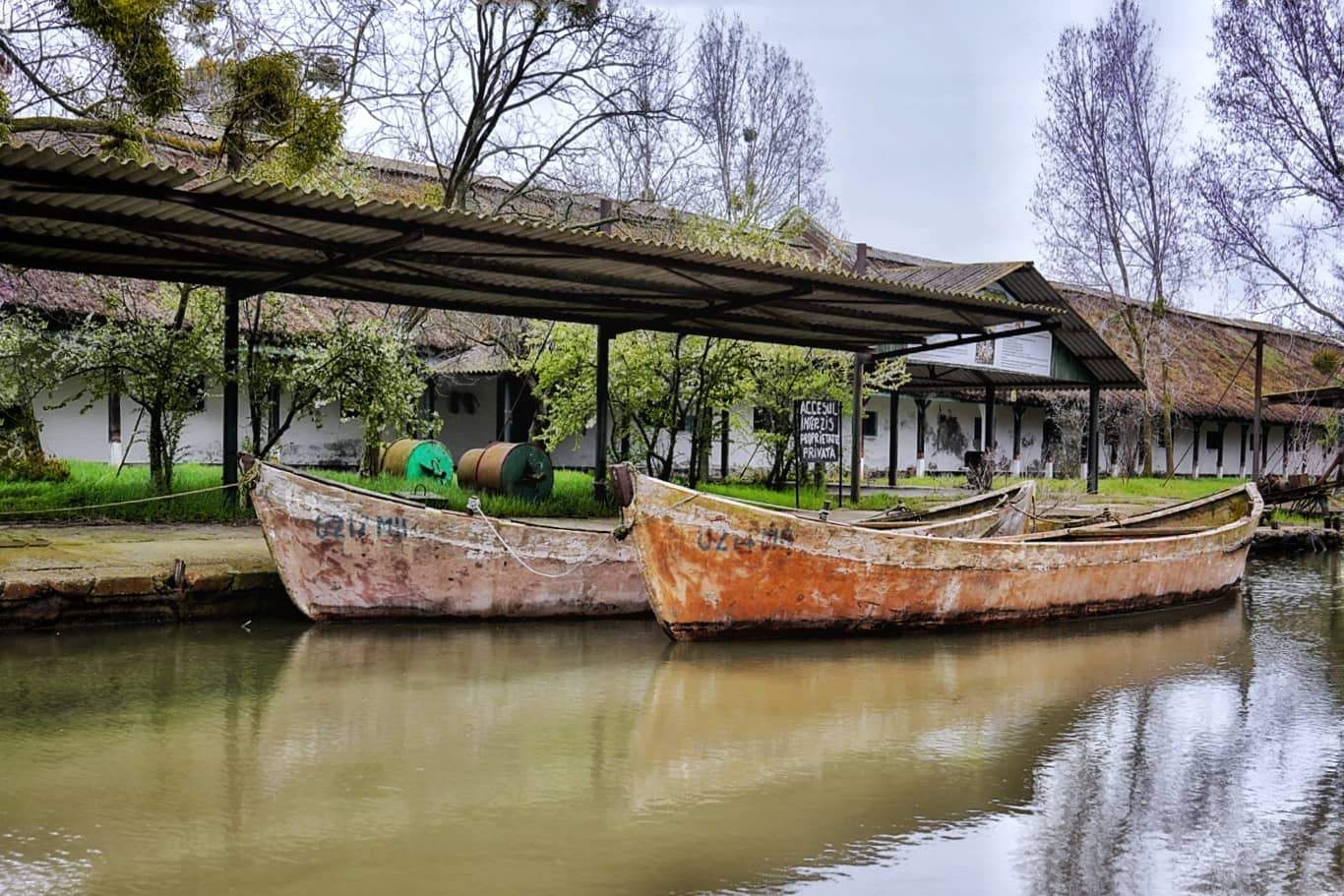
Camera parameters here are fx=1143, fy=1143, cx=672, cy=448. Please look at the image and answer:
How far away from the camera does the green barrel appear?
16.6 metres

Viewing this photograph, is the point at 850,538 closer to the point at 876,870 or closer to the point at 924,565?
the point at 924,565

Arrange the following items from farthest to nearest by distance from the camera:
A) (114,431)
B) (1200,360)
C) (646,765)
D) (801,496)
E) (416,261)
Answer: (1200,360) → (114,431) → (801,496) → (416,261) → (646,765)

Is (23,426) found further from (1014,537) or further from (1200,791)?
(1200,791)

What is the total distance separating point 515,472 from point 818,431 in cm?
395

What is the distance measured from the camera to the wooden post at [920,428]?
28.1 metres

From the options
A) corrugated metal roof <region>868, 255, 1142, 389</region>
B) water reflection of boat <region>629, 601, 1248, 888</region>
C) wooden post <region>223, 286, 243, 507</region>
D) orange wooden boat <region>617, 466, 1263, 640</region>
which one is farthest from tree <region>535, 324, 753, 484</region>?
water reflection of boat <region>629, 601, 1248, 888</region>

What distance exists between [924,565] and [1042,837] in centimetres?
453

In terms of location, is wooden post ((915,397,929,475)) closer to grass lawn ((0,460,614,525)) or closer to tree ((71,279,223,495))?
grass lawn ((0,460,614,525))

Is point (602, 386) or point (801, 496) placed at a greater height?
point (602, 386)

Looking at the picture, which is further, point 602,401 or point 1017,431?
point 1017,431

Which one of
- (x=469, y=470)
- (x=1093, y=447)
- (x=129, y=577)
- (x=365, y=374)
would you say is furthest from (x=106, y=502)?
(x=1093, y=447)

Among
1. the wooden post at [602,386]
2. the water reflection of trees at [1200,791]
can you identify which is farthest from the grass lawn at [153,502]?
the water reflection of trees at [1200,791]

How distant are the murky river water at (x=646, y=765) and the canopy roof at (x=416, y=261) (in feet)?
10.8

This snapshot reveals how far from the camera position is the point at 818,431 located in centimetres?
1432
